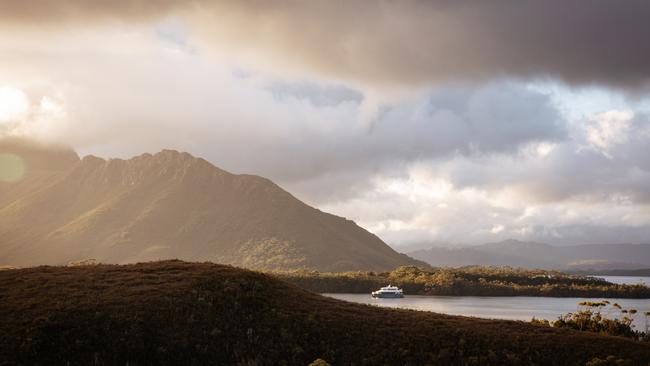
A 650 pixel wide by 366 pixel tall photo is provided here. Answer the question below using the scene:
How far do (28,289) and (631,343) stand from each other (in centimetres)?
6098

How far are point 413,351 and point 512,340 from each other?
10.2 meters

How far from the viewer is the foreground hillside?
5644cm

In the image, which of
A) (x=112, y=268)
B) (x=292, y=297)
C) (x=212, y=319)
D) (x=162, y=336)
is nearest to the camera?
(x=162, y=336)

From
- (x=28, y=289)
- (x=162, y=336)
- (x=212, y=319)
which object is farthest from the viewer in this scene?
(x=28, y=289)

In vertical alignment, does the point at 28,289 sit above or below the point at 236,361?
above

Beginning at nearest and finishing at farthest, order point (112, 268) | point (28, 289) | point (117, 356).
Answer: point (117, 356) < point (28, 289) < point (112, 268)

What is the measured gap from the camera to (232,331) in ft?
202

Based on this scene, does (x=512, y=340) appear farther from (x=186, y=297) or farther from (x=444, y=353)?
(x=186, y=297)

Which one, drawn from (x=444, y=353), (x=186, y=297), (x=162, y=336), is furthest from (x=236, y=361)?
(x=444, y=353)

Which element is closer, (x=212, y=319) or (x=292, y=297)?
(x=212, y=319)

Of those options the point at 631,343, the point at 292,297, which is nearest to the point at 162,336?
the point at 292,297

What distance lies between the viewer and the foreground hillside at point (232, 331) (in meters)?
56.4

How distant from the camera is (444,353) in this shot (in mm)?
58438

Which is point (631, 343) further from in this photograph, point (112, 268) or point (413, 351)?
point (112, 268)
